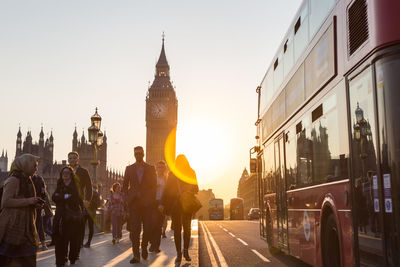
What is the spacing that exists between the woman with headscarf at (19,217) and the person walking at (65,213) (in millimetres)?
2864

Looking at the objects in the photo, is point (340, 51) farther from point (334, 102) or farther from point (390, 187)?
point (390, 187)

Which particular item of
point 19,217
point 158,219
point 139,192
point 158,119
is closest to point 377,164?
point 19,217

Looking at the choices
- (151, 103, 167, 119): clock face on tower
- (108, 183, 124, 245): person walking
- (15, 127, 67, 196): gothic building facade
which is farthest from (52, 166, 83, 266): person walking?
(151, 103, 167, 119): clock face on tower

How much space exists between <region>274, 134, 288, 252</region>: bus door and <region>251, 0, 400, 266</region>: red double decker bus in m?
0.04

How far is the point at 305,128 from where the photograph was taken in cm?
816

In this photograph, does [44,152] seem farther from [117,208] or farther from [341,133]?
[341,133]

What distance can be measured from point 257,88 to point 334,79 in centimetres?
834

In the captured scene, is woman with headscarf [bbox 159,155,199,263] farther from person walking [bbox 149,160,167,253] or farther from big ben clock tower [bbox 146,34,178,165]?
big ben clock tower [bbox 146,34,178,165]

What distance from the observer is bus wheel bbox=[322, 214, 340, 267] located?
667 cm

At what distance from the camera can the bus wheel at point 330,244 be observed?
667cm

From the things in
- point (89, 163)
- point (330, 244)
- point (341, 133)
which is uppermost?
point (89, 163)

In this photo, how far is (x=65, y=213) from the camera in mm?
8820

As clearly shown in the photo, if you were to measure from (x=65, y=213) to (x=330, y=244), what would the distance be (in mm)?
4387

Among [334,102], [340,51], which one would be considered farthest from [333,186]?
[340,51]
